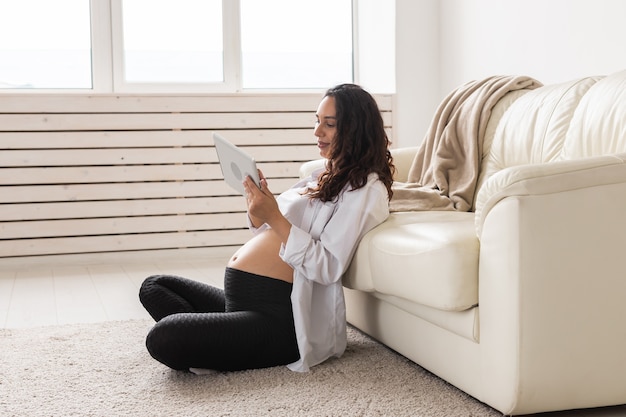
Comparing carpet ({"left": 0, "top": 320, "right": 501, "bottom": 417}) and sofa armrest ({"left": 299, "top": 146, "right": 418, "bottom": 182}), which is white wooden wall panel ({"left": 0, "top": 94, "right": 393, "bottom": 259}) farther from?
carpet ({"left": 0, "top": 320, "right": 501, "bottom": 417})

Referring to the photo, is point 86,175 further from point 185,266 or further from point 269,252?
point 269,252

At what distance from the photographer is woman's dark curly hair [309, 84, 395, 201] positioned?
217cm

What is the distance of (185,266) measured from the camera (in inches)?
168

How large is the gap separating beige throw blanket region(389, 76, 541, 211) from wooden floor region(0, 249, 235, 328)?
42.7 inches

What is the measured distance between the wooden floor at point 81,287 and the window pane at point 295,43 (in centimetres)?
118

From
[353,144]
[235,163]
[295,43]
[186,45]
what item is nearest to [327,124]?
[353,144]

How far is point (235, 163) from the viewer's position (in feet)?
7.09

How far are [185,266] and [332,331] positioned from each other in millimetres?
2185

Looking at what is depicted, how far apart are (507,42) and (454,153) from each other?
1.34 meters

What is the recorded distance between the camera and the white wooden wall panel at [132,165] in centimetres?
434

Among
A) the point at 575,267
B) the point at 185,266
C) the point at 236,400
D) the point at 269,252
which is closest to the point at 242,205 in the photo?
the point at 185,266

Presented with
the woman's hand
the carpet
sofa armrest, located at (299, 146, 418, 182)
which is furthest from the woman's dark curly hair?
sofa armrest, located at (299, 146, 418, 182)

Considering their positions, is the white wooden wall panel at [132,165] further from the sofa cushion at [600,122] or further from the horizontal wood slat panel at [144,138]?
the sofa cushion at [600,122]

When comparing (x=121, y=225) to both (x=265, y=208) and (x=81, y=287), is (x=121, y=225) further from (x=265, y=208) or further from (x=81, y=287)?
(x=265, y=208)
